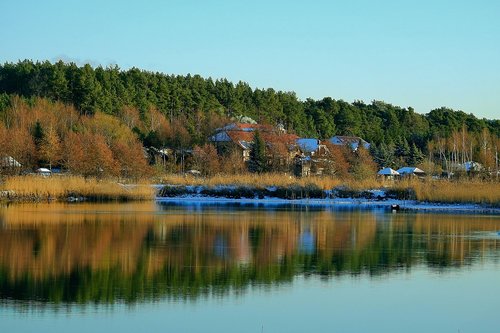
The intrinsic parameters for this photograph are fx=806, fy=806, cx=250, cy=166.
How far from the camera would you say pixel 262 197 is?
46719 millimetres

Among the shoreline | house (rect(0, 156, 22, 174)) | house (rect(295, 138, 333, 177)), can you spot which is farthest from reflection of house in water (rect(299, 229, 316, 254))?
house (rect(295, 138, 333, 177))

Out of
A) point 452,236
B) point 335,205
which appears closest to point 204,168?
point 335,205

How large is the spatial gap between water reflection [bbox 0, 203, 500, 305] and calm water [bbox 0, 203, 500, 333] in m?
0.04

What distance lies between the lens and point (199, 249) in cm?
1972

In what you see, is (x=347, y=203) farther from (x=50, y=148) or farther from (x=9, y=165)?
(x=50, y=148)

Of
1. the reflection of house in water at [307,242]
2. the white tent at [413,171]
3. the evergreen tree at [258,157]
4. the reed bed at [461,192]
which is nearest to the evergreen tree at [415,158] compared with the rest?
the white tent at [413,171]

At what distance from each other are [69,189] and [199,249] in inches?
955

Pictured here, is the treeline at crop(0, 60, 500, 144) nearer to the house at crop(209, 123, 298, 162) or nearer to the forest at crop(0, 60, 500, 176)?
the forest at crop(0, 60, 500, 176)

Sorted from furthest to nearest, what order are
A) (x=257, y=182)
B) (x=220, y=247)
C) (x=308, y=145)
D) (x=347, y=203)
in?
(x=308, y=145) < (x=257, y=182) < (x=347, y=203) < (x=220, y=247)

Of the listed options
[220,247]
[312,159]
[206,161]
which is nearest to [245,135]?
[312,159]

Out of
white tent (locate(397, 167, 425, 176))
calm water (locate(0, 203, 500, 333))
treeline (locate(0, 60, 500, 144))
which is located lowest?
calm water (locate(0, 203, 500, 333))

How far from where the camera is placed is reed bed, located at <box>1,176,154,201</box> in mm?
40188

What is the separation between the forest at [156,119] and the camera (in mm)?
56138

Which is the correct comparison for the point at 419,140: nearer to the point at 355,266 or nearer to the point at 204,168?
the point at 204,168
